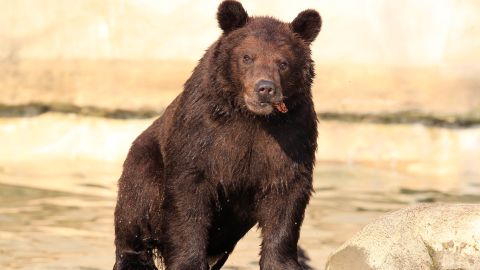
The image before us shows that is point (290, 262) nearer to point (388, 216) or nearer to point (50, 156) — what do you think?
point (388, 216)

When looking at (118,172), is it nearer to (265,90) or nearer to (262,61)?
(262,61)

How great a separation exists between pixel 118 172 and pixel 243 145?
5.47 m

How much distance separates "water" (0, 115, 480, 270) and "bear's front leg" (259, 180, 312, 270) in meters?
1.70

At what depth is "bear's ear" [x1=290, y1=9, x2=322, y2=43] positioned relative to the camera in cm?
828

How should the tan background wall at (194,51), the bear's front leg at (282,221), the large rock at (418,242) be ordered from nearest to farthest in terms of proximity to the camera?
the large rock at (418,242) → the bear's front leg at (282,221) → the tan background wall at (194,51)

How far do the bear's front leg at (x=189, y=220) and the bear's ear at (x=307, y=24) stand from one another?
1253mm

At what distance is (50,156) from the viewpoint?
13.8 m

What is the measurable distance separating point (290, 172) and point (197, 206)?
0.68m

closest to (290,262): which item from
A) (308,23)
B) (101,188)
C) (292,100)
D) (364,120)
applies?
(292,100)

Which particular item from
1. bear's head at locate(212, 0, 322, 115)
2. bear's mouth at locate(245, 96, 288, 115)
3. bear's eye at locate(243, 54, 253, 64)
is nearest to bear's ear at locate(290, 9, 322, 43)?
bear's head at locate(212, 0, 322, 115)

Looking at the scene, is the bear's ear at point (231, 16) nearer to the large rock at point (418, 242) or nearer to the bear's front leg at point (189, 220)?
the bear's front leg at point (189, 220)

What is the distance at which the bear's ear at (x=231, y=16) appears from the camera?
8102mm

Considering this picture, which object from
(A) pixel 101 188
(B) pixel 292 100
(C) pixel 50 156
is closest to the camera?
(B) pixel 292 100

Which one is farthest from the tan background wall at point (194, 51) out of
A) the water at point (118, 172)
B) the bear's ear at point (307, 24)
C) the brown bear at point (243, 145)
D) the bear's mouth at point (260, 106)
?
the bear's mouth at point (260, 106)
